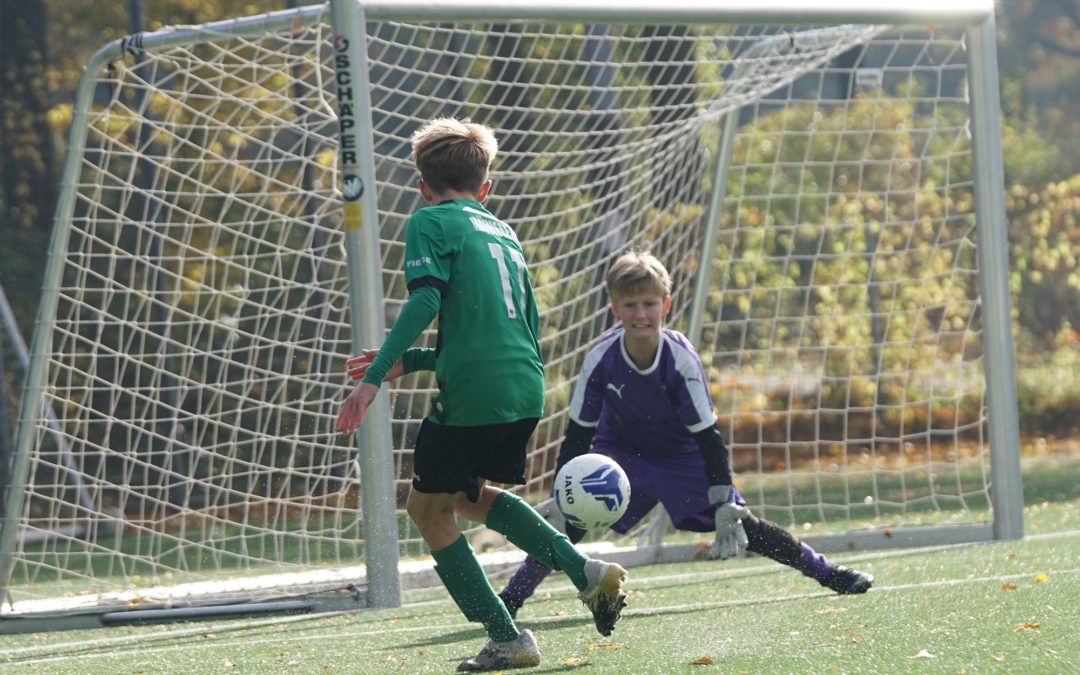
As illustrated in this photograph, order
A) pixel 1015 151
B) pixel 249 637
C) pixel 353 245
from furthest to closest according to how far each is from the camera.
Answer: pixel 1015 151 < pixel 353 245 < pixel 249 637

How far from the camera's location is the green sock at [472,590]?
3898mm

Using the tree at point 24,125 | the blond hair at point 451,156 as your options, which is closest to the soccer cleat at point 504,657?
the blond hair at point 451,156

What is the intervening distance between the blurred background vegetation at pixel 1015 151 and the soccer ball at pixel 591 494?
7177 millimetres

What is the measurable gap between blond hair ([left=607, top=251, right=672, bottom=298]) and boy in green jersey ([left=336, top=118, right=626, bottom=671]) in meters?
0.93

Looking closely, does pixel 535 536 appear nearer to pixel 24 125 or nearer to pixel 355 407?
pixel 355 407

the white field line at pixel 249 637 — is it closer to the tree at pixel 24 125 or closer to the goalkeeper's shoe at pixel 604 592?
the goalkeeper's shoe at pixel 604 592

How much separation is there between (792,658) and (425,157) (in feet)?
5.19

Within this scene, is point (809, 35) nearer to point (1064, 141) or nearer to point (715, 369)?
point (715, 369)

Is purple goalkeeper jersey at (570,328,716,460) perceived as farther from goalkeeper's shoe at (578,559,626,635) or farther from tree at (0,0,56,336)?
tree at (0,0,56,336)

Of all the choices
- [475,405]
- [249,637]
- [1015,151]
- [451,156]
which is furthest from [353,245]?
[1015,151]

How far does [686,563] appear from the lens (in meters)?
6.80

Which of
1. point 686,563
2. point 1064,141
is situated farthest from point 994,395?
point 1064,141

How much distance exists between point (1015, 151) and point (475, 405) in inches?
509

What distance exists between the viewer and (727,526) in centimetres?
474
